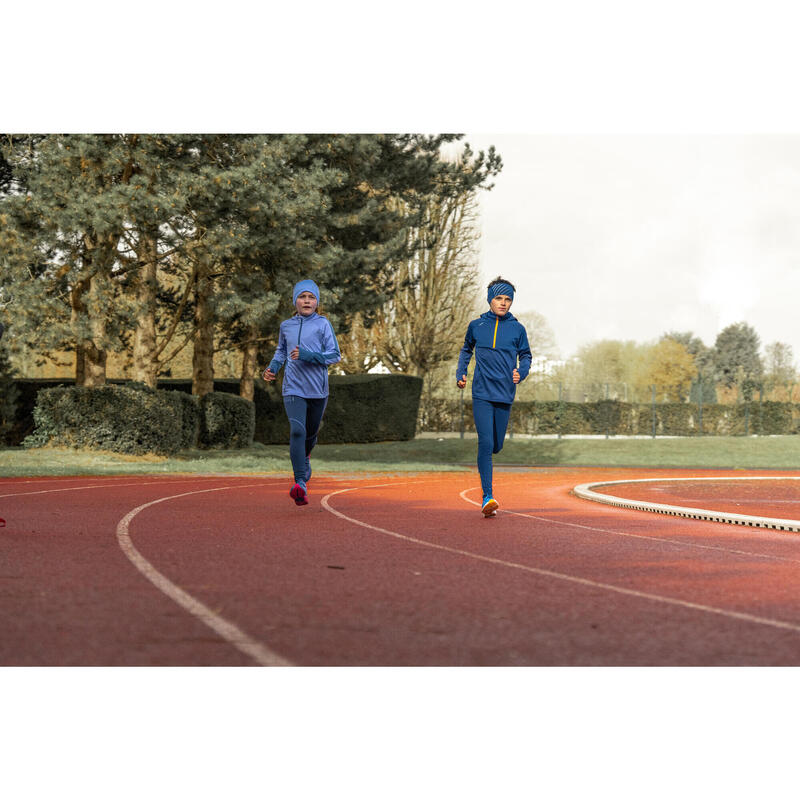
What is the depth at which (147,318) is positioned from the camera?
25.2 metres

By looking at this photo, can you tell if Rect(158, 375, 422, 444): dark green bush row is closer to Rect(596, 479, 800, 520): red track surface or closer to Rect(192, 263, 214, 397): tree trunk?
Rect(192, 263, 214, 397): tree trunk

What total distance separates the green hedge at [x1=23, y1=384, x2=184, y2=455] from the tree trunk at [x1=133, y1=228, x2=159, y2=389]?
137 centimetres

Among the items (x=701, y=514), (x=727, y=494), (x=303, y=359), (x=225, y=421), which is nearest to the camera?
(x=303, y=359)

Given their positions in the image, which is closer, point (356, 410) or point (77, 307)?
point (77, 307)

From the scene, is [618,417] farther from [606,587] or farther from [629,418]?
[606,587]

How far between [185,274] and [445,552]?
22629 mm

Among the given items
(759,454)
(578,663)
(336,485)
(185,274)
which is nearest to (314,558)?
(578,663)

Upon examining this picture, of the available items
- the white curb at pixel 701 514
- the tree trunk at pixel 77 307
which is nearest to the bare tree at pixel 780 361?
the tree trunk at pixel 77 307

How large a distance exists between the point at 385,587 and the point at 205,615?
4.63 ft

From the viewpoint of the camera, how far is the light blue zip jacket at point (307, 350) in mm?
10891

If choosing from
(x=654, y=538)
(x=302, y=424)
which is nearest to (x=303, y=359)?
(x=302, y=424)

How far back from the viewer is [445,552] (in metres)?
8.20

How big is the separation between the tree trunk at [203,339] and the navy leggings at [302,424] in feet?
51.4

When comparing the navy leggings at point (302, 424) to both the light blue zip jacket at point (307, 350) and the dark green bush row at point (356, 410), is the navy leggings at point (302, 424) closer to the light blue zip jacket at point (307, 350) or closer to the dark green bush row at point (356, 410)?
the light blue zip jacket at point (307, 350)
